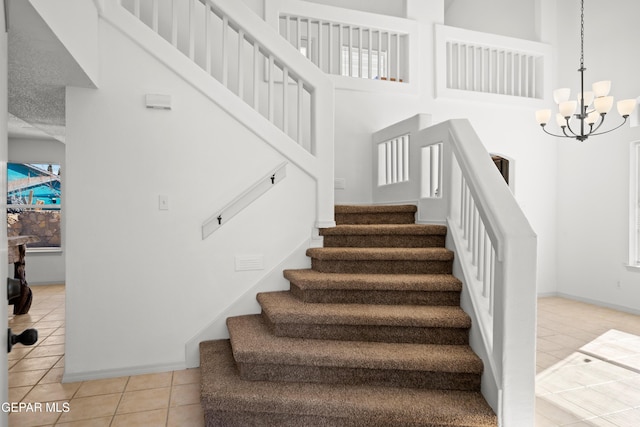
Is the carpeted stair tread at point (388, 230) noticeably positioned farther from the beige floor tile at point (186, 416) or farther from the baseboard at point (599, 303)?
the baseboard at point (599, 303)

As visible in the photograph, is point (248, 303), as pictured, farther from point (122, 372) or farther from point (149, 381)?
point (122, 372)

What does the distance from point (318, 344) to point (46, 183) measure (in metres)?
6.78

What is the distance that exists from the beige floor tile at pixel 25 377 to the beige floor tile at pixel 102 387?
40cm

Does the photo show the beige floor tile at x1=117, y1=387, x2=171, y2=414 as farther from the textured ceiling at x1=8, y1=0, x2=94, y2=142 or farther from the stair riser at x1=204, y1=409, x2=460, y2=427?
the textured ceiling at x1=8, y1=0, x2=94, y2=142

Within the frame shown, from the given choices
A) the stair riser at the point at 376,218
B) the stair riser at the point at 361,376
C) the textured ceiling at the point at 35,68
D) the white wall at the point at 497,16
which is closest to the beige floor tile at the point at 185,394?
the stair riser at the point at 361,376

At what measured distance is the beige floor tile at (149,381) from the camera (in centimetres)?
262

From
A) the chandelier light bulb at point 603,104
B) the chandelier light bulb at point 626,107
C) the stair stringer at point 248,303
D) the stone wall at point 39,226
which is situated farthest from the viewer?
the stone wall at point 39,226

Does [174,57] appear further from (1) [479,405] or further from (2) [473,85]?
(2) [473,85]

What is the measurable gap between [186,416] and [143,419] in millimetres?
239

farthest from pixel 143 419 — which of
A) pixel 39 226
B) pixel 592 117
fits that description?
pixel 39 226

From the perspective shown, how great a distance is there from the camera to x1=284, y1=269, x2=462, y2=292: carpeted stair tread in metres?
2.59

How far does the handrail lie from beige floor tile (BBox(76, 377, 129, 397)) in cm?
115

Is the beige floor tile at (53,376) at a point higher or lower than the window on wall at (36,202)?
lower

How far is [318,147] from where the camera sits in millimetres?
3246
